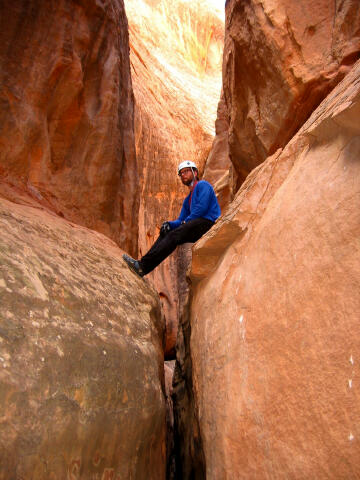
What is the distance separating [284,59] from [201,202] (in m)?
1.86

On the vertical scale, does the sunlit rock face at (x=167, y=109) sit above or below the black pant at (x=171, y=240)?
above

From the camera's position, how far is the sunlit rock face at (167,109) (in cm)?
1163

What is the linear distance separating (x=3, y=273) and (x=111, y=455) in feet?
3.85

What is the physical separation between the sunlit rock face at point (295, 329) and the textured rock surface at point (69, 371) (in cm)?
50

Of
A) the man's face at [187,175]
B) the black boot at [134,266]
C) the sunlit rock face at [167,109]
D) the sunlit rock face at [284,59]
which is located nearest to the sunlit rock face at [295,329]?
the black boot at [134,266]

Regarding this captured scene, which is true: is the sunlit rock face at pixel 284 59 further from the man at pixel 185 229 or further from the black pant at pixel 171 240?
the black pant at pixel 171 240

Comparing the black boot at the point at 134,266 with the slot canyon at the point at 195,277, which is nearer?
the slot canyon at the point at 195,277

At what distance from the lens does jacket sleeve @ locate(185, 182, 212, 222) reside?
15.4 feet

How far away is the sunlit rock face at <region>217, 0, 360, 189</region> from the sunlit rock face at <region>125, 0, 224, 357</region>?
2.80 metres

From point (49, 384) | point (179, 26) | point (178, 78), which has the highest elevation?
point (179, 26)

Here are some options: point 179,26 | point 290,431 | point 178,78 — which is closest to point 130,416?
point 290,431

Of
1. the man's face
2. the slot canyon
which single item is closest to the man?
the man's face

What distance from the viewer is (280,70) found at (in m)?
4.66

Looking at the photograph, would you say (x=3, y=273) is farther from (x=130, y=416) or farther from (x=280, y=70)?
(x=280, y=70)
